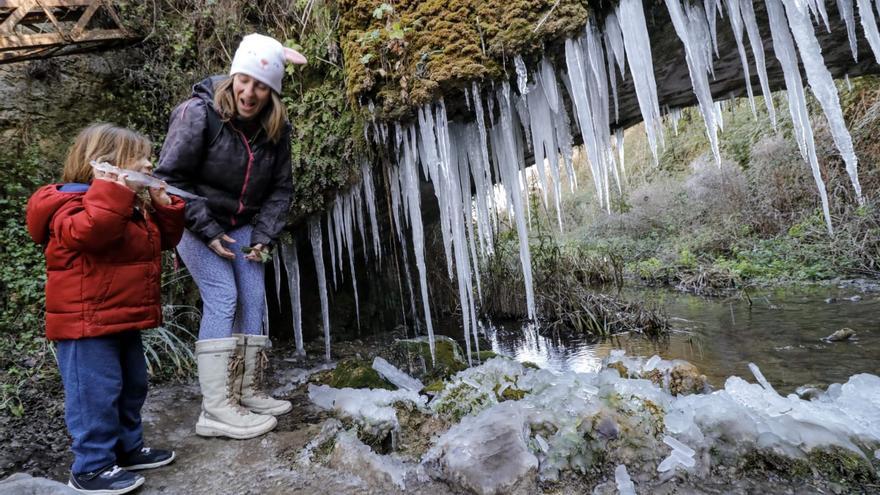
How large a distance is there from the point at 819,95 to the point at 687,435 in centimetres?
173

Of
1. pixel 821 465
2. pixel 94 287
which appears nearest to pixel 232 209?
pixel 94 287

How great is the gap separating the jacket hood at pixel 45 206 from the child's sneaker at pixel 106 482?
927mm

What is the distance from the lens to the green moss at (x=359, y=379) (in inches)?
120

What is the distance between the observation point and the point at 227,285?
7.89 feet

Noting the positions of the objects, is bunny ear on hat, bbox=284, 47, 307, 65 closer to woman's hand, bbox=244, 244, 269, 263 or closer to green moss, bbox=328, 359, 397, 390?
woman's hand, bbox=244, 244, 269, 263

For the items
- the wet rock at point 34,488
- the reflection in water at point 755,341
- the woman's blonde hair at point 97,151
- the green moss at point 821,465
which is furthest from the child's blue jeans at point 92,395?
the reflection in water at point 755,341

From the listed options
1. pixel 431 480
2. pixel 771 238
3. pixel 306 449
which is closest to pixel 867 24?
pixel 431 480

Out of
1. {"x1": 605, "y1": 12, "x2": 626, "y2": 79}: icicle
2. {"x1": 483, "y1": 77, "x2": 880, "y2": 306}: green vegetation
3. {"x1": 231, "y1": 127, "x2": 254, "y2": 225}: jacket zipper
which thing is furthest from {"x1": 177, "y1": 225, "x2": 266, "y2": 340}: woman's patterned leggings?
{"x1": 483, "y1": 77, "x2": 880, "y2": 306}: green vegetation

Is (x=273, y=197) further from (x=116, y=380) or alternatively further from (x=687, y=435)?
(x=687, y=435)

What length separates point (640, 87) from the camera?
2568 mm

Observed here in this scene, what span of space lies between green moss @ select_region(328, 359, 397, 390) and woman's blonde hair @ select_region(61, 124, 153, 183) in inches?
72.7

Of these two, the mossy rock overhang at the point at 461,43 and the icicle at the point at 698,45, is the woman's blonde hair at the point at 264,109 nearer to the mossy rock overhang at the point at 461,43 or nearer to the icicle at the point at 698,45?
the mossy rock overhang at the point at 461,43

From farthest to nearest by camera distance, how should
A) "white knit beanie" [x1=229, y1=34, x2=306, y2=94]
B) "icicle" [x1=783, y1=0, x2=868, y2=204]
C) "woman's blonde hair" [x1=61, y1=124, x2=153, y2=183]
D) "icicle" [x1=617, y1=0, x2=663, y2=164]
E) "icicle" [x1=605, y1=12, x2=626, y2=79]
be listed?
"icicle" [x1=605, y1=12, x2=626, y2=79]
"icicle" [x1=617, y1=0, x2=663, y2=164]
"white knit beanie" [x1=229, y1=34, x2=306, y2=94]
"icicle" [x1=783, y1=0, x2=868, y2=204]
"woman's blonde hair" [x1=61, y1=124, x2=153, y2=183]

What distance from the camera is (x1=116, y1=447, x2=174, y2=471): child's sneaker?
201 centimetres
